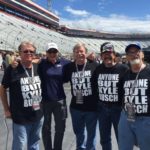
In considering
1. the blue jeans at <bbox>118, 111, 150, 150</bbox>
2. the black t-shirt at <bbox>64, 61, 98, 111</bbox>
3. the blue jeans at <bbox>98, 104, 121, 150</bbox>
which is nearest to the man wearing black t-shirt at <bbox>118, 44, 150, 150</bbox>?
the blue jeans at <bbox>118, 111, 150, 150</bbox>

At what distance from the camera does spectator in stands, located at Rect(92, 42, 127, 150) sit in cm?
484

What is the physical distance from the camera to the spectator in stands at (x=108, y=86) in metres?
4.84

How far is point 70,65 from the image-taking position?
17.7 feet

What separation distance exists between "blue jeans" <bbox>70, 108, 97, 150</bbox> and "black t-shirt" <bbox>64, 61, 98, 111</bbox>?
0.09 meters

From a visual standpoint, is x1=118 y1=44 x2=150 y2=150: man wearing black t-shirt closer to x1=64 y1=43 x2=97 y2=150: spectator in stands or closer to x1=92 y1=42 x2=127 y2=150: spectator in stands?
x1=92 y1=42 x2=127 y2=150: spectator in stands

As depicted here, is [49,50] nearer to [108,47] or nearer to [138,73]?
[108,47]

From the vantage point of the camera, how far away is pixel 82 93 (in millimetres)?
5246

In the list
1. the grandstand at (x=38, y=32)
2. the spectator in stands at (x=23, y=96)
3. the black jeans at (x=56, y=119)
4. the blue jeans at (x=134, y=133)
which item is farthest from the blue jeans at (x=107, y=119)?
the grandstand at (x=38, y=32)

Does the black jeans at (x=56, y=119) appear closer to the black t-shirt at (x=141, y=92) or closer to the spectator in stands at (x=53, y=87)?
the spectator in stands at (x=53, y=87)

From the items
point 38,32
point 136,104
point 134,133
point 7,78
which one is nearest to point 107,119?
point 134,133

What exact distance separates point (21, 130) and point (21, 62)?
0.83 metres

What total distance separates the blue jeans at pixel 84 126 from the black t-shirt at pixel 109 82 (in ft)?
1.38

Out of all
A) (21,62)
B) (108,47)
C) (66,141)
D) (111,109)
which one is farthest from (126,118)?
(66,141)

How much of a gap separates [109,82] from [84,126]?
3.14 feet
